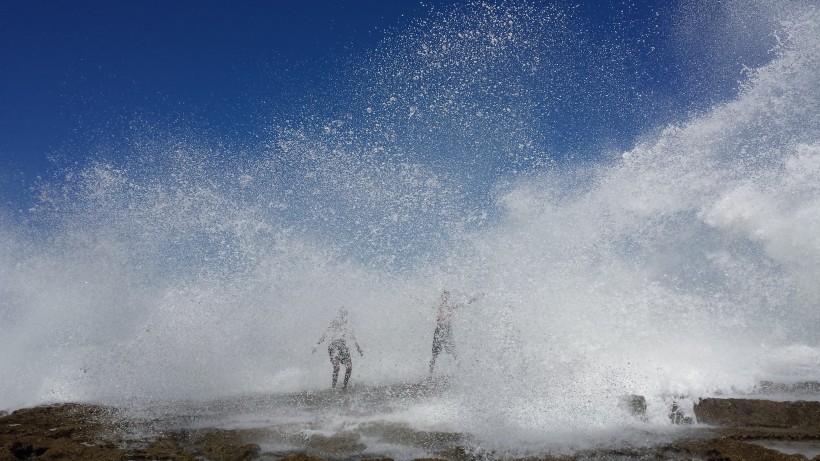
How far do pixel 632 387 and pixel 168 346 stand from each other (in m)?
11.8

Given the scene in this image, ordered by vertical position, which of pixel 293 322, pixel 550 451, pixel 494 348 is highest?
pixel 293 322

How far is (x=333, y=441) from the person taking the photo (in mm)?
6871

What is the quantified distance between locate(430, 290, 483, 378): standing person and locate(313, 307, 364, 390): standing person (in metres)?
1.84

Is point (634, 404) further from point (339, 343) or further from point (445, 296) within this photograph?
point (339, 343)

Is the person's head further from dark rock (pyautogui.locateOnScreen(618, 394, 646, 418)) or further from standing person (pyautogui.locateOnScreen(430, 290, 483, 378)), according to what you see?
dark rock (pyautogui.locateOnScreen(618, 394, 646, 418))

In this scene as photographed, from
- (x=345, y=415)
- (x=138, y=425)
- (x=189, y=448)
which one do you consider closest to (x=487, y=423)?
(x=345, y=415)

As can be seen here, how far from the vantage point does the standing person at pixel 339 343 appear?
11312 mm

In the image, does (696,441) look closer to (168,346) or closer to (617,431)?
(617,431)

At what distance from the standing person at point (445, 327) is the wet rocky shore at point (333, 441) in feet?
14.5

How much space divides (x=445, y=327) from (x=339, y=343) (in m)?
2.61

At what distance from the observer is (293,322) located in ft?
53.7

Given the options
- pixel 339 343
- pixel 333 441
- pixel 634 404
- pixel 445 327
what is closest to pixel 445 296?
pixel 445 327

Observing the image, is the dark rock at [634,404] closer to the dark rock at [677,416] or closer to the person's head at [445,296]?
the dark rock at [677,416]

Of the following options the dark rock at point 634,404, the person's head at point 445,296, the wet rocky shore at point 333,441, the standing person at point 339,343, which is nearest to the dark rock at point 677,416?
the wet rocky shore at point 333,441
